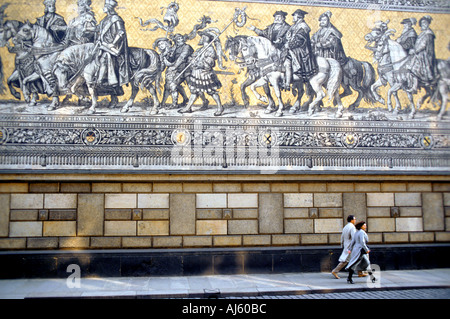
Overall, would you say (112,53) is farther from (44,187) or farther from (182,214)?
(182,214)

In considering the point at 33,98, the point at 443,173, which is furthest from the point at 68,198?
the point at 443,173

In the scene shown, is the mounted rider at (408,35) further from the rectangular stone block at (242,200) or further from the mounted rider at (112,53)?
the mounted rider at (112,53)

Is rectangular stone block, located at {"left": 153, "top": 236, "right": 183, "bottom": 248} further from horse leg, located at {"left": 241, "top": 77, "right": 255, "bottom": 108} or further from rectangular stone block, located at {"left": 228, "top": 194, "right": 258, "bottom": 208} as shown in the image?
horse leg, located at {"left": 241, "top": 77, "right": 255, "bottom": 108}

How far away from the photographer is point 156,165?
1063 cm

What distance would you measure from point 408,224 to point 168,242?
21.7ft

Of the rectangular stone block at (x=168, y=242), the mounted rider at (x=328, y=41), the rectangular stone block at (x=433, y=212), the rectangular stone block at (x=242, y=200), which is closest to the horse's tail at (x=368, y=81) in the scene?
the mounted rider at (x=328, y=41)

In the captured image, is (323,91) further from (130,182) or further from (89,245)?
(89,245)

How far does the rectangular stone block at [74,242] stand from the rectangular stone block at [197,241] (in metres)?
2.47

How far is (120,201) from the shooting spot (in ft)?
34.9

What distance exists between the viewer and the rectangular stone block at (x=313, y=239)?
11.1 m

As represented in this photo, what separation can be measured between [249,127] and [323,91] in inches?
94.0

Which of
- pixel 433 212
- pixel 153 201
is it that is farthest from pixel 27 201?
pixel 433 212

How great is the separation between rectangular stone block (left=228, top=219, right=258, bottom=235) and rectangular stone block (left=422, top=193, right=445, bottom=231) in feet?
15.8

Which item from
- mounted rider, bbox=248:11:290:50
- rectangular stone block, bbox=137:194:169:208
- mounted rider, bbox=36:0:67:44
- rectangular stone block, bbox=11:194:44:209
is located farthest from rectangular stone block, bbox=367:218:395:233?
mounted rider, bbox=36:0:67:44
